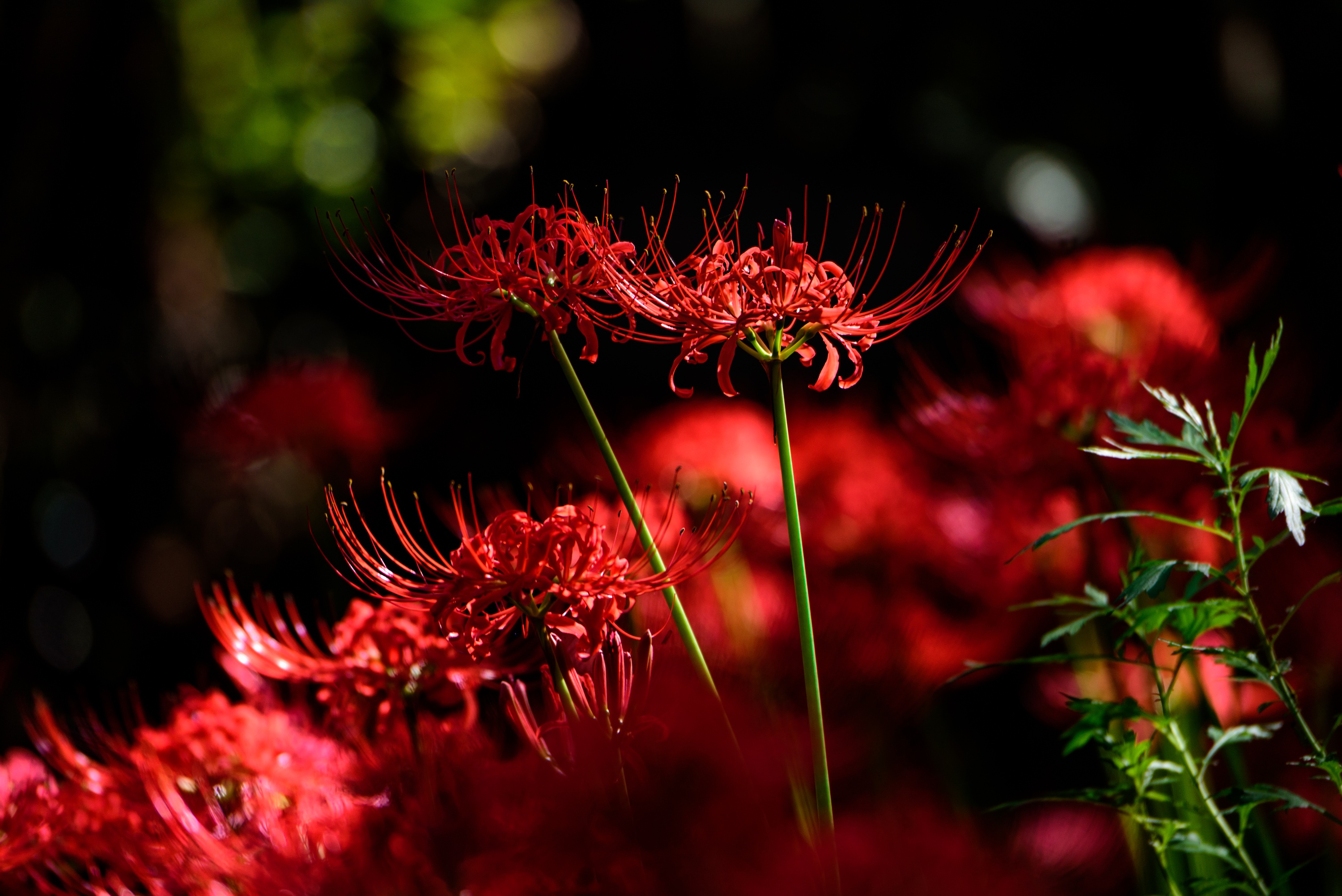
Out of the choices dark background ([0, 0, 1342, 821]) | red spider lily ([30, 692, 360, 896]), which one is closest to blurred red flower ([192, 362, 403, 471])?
dark background ([0, 0, 1342, 821])

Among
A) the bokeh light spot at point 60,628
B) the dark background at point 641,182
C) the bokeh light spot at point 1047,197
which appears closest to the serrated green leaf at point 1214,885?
the dark background at point 641,182

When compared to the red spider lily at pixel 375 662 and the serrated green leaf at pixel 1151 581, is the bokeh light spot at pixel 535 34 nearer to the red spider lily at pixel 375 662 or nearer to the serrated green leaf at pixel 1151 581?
the red spider lily at pixel 375 662

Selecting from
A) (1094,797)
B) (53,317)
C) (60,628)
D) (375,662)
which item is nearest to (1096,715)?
(1094,797)

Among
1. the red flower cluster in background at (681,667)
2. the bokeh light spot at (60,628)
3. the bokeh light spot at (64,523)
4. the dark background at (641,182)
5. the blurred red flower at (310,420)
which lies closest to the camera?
the red flower cluster in background at (681,667)

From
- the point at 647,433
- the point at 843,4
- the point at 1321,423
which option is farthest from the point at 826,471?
the point at 843,4

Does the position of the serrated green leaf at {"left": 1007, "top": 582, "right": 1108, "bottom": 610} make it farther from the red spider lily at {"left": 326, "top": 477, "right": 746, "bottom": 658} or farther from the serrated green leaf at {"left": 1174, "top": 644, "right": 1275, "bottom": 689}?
the red spider lily at {"left": 326, "top": 477, "right": 746, "bottom": 658}

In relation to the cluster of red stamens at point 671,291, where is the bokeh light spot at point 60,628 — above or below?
below

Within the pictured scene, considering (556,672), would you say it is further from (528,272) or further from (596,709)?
(528,272)
